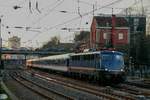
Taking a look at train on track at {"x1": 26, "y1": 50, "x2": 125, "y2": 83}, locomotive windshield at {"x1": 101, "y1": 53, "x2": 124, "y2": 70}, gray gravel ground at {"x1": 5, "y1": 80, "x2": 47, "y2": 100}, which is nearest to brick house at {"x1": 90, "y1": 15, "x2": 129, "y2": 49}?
train on track at {"x1": 26, "y1": 50, "x2": 125, "y2": 83}

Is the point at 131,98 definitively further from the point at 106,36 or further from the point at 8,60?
the point at 8,60

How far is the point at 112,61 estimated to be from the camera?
134 ft

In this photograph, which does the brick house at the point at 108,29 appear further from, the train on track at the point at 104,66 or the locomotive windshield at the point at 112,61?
the locomotive windshield at the point at 112,61

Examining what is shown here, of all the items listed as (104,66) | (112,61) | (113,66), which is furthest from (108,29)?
(104,66)

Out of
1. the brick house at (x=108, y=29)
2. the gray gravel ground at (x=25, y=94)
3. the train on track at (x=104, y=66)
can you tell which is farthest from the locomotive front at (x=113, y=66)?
the brick house at (x=108, y=29)

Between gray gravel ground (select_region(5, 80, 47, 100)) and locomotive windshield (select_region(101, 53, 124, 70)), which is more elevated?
locomotive windshield (select_region(101, 53, 124, 70))

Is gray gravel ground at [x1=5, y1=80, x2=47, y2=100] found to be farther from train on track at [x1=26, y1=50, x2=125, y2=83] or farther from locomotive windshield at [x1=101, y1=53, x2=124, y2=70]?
locomotive windshield at [x1=101, y1=53, x2=124, y2=70]

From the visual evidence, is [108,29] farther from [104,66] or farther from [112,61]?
[104,66]

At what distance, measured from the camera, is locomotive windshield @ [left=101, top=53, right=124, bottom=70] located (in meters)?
40.3

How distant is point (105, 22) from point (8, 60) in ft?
264

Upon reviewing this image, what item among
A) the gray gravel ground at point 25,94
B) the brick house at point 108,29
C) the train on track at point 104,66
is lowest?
the gray gravel ground at point 25,94

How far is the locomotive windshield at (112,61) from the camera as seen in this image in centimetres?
4031

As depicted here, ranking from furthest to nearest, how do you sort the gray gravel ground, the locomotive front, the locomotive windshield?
the locomotive windshield → the locomotive front → the gray gravel ground

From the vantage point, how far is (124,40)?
351 feet
